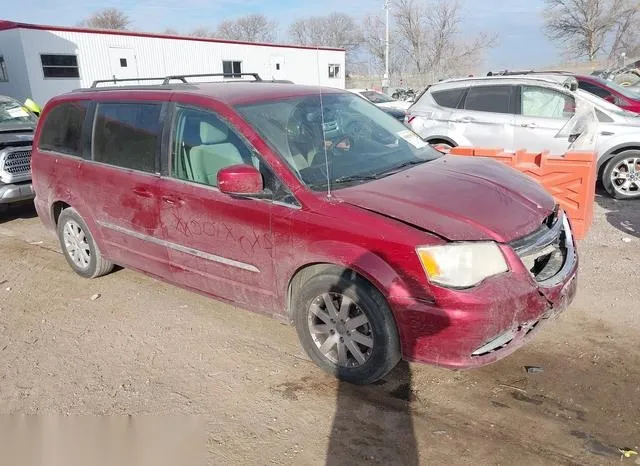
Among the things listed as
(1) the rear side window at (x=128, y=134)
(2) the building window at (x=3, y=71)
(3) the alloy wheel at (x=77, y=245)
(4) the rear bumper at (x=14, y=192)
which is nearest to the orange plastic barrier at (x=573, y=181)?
(1) the rear side window at (x=128, y=134)

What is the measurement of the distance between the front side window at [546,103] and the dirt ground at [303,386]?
3.41 m

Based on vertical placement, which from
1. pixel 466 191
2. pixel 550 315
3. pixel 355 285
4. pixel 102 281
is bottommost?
pixel 102 281

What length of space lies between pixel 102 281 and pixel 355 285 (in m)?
3.18

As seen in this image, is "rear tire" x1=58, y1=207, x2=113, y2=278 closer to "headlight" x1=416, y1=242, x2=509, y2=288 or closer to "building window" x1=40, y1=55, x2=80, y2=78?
"headlight" x1=416, y1=242, x2=509, y2=288

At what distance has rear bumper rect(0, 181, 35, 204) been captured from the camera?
287 inches

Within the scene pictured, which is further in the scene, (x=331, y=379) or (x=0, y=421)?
(x=331, y=379)

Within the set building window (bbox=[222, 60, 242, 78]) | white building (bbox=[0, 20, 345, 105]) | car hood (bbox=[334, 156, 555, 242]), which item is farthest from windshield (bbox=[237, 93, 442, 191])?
building window (bbox=[222, 60, 242, 78])

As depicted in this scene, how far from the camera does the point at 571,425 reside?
9.57 feet

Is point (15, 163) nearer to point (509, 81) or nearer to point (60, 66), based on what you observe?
point (509, 81)

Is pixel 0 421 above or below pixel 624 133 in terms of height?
below

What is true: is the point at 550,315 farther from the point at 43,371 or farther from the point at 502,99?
the point at 502,99

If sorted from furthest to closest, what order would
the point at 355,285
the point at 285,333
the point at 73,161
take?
the point at 73,161 → the point at 285,333 → the point at 355,285

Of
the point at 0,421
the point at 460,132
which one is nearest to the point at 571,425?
the point at 0,421

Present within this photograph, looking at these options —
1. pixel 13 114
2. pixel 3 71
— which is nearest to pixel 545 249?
pixel 13 114
